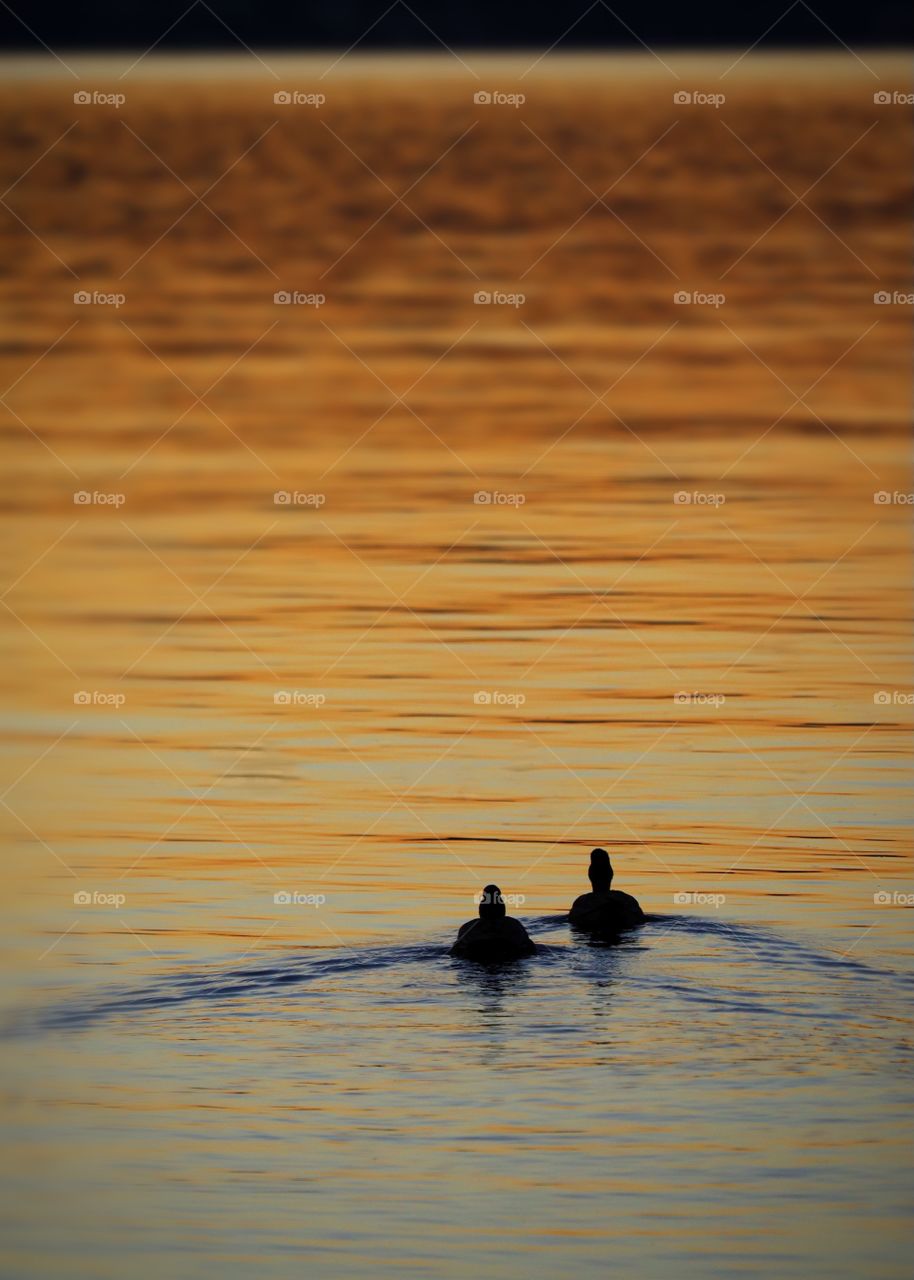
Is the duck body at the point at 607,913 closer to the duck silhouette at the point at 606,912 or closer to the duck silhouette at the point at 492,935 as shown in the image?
the duck silhouette at the point at 606,912

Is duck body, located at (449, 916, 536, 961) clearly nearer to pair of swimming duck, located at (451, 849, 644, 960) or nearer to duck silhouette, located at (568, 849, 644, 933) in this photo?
pair of swimming duck, located at (451, 849, 644, 960)

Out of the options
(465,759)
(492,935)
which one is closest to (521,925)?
(492,935)

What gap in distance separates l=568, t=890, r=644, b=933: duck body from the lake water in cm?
29

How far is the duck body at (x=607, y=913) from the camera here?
72.5 feet

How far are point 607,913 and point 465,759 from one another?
14.7 ft

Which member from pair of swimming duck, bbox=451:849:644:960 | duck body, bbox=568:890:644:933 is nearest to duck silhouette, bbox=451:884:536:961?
pair of swimming duck, bbox=451:849:644:960

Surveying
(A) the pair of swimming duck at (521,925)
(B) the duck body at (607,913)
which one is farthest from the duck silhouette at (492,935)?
(B) the duck body at (607,913)

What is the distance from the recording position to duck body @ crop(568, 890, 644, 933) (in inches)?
870

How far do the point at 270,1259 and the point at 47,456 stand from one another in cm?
2251

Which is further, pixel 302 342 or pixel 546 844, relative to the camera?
pixel 302 342

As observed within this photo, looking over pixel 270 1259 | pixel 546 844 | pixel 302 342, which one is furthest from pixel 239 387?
pixel 270 1259

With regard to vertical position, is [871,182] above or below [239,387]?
above

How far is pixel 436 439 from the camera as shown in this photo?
1558 inches

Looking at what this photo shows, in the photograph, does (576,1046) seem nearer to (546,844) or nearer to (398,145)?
(546,844)
